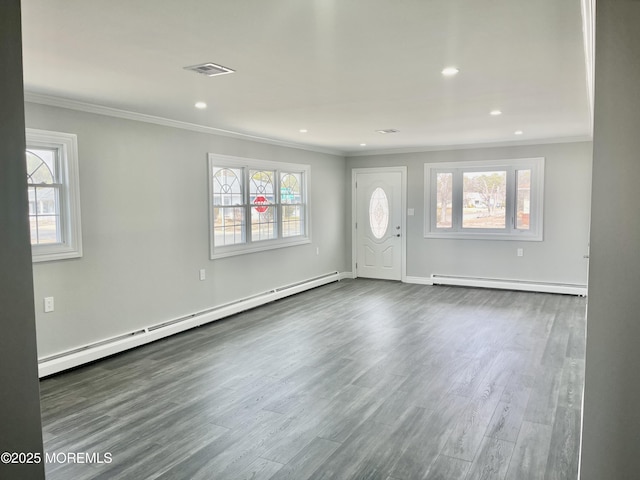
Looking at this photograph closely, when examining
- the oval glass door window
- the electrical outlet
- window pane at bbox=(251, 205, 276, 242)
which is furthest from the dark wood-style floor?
the oval glass door window

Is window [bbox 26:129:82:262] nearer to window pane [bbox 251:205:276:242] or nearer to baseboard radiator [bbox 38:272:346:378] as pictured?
baseboard radiator [bbox 38:272:346:378]

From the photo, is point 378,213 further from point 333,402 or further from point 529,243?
point 333,402

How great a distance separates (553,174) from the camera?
7.07 metres

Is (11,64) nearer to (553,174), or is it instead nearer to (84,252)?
(84,252)

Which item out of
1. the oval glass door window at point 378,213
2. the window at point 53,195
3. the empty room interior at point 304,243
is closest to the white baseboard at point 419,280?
the empty room interior at point 304,243

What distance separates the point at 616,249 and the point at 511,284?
254 inches

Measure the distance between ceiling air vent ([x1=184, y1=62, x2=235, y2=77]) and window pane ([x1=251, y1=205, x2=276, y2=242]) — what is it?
3428mm

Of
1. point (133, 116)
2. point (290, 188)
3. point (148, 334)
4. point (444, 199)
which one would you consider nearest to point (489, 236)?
point (444, 199)

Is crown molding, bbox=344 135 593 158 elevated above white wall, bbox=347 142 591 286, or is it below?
above

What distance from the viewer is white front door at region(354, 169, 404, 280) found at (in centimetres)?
834

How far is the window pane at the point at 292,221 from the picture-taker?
23.6ft

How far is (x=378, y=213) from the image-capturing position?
855 centimetres

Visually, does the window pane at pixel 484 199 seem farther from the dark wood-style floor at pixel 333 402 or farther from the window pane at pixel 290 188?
the window pane at pixel 290 188

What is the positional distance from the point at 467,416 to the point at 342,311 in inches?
124
